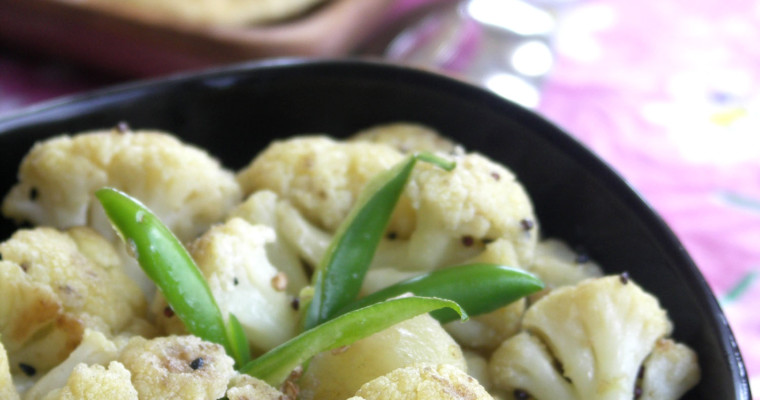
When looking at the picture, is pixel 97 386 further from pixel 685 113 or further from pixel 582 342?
pixel 685 113

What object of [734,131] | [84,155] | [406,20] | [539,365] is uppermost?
[406,20]

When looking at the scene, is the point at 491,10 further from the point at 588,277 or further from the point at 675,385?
the point at 675,385

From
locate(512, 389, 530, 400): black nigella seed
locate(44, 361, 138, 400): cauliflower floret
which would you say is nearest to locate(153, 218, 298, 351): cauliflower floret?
locate(44, 361, 138, 400): cauliflower floret

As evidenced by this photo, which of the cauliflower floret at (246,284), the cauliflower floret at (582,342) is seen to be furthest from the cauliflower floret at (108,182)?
the cauliflower floret at (582,342)

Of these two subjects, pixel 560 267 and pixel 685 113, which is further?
pixel 685 113

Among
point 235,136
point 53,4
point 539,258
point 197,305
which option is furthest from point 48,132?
point 539,258

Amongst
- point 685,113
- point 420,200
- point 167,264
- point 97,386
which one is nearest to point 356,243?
point 420,200
